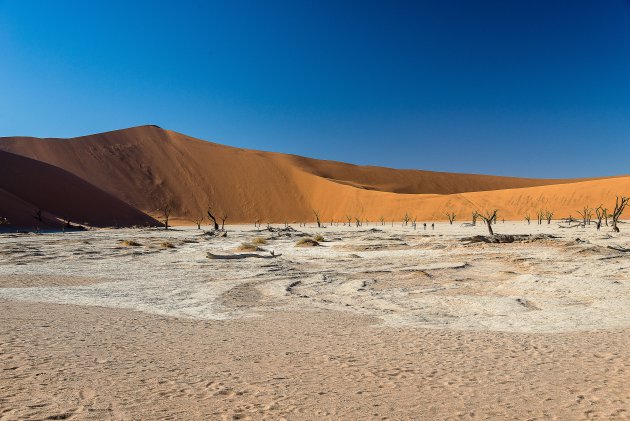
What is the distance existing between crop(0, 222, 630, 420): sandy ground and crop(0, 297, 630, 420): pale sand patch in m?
0.02

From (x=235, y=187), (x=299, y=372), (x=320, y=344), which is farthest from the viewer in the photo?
(x=235, y=187)

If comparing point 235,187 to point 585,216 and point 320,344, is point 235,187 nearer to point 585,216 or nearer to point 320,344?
point 585,216

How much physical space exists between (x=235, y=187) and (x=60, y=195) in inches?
1967

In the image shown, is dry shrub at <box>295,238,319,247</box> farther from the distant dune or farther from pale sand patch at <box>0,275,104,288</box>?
the distant dune

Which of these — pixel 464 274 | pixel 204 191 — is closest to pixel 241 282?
pixel 464 274

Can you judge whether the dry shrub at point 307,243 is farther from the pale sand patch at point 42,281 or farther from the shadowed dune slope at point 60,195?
the shadowed dune slope at point 60,195

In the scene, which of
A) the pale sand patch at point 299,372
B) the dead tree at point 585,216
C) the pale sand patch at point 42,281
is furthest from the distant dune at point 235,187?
the pale sand patch at point 299,372

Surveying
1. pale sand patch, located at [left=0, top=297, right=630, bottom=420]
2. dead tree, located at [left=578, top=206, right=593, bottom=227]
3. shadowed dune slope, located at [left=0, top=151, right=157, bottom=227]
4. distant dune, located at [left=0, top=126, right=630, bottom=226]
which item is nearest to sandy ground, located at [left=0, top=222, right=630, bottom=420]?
pale sand patch, located at [left=0, top=297, right=630, bottom=420]

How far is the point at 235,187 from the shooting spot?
357 feet

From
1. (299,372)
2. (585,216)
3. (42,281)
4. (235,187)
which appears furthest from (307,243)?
(235,187)

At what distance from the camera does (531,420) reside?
167 inches

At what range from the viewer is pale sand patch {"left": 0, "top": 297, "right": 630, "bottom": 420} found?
4480 millimetres

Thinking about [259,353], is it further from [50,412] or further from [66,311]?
[66,311]

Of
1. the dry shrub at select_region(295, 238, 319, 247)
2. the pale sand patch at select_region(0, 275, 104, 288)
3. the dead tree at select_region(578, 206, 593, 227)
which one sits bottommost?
the pale sand patch at select_region(0, 275, 104, 288)
